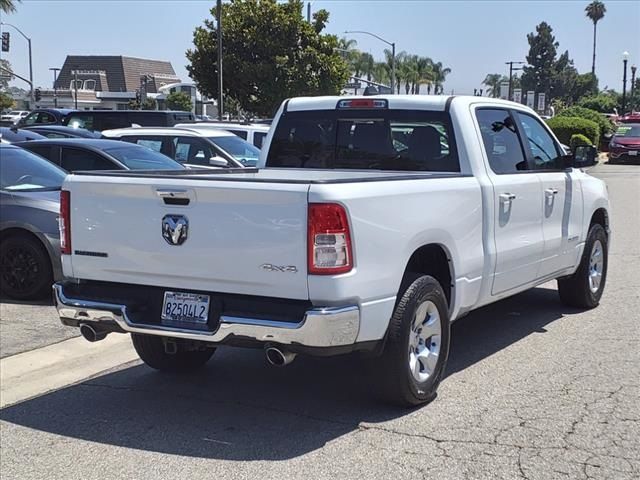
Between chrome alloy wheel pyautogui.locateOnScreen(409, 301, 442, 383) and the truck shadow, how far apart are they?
0.86 ft

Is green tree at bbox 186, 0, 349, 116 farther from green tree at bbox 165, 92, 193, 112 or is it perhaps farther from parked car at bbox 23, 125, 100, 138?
green tree at bbox 165, 92, 193, 112

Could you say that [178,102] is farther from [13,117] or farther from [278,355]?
[278,355]

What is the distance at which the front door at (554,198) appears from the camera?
6.98 m

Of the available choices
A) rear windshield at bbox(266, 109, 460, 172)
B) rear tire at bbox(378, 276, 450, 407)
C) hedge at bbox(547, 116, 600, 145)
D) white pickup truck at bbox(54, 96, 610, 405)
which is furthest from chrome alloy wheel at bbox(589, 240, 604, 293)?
hedge at bbox(547, 116, 600, 145)

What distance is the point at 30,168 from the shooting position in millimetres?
9570

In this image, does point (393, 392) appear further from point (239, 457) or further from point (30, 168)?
point (30, 168)

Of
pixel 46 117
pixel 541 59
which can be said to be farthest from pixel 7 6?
pixel 541 59

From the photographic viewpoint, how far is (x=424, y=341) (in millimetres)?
5336

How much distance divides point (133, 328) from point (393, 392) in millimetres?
1650

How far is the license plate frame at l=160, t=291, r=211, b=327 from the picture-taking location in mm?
4824

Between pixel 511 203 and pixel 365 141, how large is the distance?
4.05 feet

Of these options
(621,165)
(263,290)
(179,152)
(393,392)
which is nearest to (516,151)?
(393,392)

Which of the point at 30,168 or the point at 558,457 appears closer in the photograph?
the point at 558,457

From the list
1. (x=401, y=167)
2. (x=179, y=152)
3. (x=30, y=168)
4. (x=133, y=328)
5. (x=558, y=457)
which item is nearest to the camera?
(x=558, y=457)
